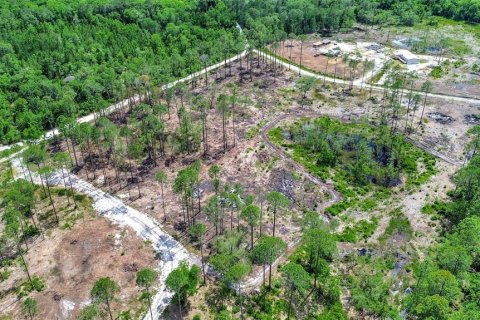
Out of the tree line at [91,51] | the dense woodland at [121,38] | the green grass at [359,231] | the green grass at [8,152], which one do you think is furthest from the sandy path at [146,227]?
the green grass at [359,231]

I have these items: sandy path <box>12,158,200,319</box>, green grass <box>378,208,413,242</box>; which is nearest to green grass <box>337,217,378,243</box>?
green grass <box>378,208,413,242</box>

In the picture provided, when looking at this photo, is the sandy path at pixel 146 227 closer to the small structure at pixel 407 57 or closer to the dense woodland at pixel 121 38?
the dense woodland at pixel 121 38

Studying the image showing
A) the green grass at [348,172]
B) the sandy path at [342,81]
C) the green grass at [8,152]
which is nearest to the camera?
the green grass at [348,172]

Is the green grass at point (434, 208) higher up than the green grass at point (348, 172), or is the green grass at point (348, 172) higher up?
the green grass at point (348, 172)

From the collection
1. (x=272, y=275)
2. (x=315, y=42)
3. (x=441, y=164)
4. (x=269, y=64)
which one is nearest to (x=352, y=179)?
(x=441, y=164)

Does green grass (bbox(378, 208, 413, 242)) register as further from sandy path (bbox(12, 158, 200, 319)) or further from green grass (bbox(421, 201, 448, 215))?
sandy path (bbox(12, 158, 200, 319))

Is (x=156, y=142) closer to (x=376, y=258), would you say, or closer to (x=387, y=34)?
(x=376, y=258)

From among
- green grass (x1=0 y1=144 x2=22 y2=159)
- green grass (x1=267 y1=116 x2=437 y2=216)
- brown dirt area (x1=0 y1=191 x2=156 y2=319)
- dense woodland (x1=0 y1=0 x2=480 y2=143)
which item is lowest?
brown dirt area (x1=0 y1=191 x2=156 y2=319)

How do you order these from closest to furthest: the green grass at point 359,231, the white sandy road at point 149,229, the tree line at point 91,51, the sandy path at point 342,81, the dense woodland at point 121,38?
the white sandy road at point 149,229
the green grass at point 359,231
the tree line at point 91,51
the dense woodland at point 121,38
the sandy path at point 342,81

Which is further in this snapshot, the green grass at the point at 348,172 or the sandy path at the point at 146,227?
the green grass at the point at 348,172
